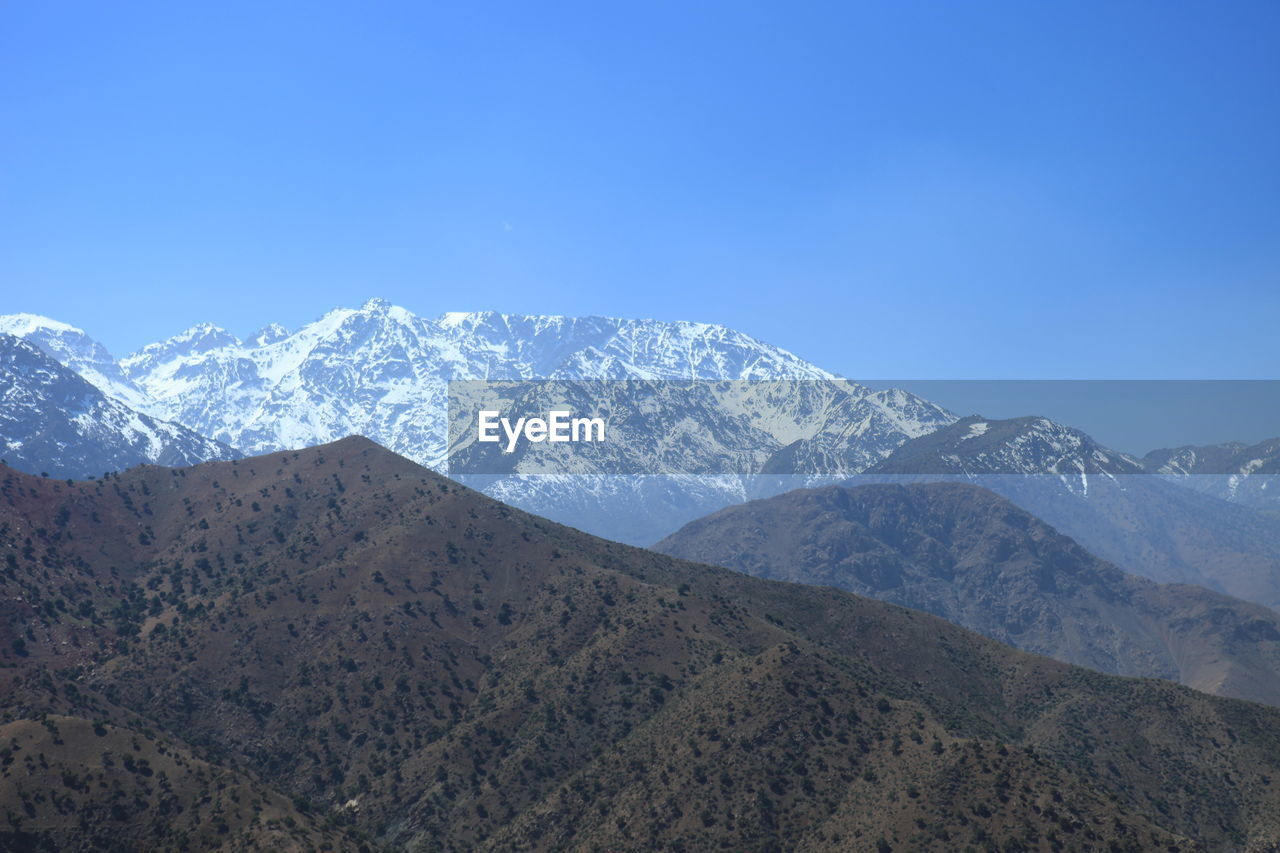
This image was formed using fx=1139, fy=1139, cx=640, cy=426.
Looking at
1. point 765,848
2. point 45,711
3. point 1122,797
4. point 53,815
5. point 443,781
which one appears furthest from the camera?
point 1122,797

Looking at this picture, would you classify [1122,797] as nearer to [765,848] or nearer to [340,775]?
[765,848]

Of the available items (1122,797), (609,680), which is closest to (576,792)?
(609,680)

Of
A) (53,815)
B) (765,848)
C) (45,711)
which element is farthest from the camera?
(45,711)

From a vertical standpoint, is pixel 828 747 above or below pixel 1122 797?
above

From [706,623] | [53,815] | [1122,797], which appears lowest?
[1122,797]

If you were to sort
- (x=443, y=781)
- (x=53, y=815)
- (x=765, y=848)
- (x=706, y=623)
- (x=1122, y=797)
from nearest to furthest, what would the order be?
(x=53, y=815)
(x=765, y=848)
(x=443, y=781)
(x=1122, y=797)
(x=706, y=623)

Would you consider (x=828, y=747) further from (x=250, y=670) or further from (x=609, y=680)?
(x=250, y=670)

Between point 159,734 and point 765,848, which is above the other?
point 159,734

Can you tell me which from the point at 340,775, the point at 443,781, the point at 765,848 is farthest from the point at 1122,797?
the point at 340,775

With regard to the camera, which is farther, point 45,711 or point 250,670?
point 250,670
